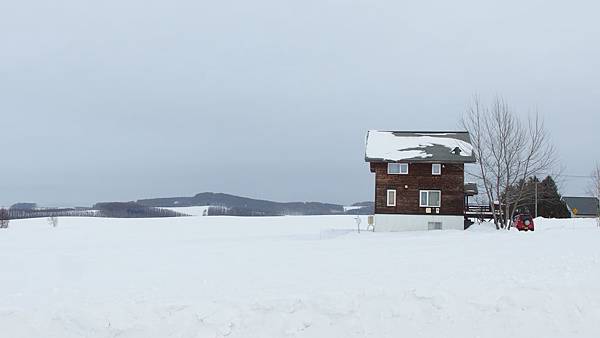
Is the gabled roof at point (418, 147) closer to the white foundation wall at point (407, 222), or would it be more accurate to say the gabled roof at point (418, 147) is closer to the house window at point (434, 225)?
the white foundation wall at point (407, 222)

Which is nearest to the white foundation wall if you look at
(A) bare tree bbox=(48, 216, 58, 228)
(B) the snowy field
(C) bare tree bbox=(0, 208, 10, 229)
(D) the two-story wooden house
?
(D) the two-story wooden house

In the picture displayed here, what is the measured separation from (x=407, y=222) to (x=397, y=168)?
398 cm

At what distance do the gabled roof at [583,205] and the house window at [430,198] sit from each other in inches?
2079

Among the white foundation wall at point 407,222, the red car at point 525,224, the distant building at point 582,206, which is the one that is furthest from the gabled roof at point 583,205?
the red car at point 525,224

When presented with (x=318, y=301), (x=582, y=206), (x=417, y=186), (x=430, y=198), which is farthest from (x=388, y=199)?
(x=582, y=206)

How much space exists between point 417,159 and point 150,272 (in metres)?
26.7

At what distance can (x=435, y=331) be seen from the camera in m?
10.5

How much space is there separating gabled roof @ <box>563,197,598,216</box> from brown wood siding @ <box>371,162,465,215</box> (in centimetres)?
5227

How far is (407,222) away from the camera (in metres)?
39.5

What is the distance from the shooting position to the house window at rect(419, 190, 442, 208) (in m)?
39.5

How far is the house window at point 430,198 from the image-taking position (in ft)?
130

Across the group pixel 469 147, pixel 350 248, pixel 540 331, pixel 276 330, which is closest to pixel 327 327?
pixel 276 330

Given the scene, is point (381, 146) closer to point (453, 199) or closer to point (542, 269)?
point (453, 199)

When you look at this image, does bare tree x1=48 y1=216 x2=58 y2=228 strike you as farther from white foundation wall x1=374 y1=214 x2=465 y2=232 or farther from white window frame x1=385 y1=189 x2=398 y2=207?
white window frame x1=385 y1=189 x2=398 y2=207
